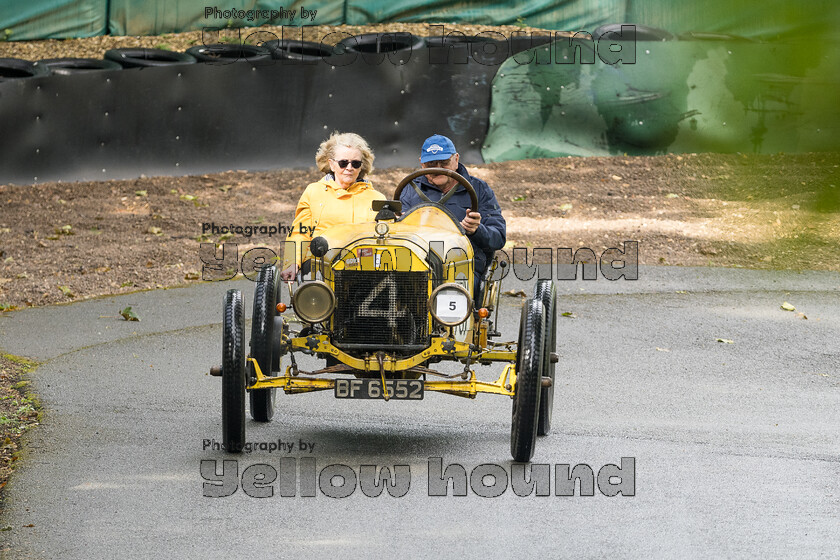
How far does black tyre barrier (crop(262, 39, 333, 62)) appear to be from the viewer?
15.9 m

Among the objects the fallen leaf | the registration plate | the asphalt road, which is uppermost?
the fallen leaf

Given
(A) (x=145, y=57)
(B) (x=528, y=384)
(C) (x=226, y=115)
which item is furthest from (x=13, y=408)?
(A) (x=145, y=57)

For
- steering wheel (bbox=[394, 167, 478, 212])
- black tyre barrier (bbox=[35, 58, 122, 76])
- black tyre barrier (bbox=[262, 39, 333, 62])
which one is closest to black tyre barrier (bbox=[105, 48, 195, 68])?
black tyre barrier (bbox=[35, 58, 122, 76])

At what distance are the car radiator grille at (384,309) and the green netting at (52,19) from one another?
13.9 m

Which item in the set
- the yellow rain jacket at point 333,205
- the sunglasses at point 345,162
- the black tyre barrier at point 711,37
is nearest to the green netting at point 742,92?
the black tyre barrier at point 711,37

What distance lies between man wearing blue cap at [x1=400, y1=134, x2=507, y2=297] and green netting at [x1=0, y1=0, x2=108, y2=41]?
13129 millimetres

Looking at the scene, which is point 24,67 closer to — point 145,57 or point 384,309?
point 145,57

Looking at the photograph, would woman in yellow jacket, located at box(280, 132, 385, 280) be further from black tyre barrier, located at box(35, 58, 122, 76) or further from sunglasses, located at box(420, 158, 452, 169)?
black tyre barrier, located at box(35, 58, 122, 76)

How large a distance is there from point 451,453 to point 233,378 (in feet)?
3.86

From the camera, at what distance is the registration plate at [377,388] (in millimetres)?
5633

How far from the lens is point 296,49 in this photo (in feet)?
54.0

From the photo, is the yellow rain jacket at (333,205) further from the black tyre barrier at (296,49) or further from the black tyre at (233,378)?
the black tyre barrier at (296,49)

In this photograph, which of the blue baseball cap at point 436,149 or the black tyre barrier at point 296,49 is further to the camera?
the black tyre barrier at point 296,49

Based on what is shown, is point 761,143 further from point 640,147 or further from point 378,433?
point 640,147
